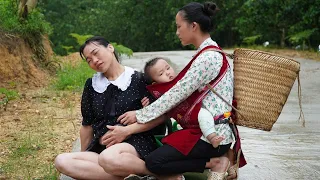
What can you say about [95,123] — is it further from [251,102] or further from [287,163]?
[287,163]

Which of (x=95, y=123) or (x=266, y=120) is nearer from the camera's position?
(x=266, y=120)

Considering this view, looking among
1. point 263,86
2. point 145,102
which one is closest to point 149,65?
point 145,102

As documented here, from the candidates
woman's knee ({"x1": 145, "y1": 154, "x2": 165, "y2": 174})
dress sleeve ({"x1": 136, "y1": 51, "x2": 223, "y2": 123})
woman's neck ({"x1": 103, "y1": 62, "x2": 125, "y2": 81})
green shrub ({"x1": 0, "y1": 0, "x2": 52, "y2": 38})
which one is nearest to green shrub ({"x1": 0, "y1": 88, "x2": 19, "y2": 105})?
green shrub ({"x1": 0, "y1": 0, "x2": 52, "y2": 38})

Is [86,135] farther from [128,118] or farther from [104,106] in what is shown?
[128,118]

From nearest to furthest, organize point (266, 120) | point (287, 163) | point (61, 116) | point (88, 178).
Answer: point (266, 120), point (88, 178), point (287, 163), point (61, 116)

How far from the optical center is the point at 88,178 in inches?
154

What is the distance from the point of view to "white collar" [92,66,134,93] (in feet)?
12.9

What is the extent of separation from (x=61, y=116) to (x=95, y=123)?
2.69 meters

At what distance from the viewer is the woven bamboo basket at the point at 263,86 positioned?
11.9ft

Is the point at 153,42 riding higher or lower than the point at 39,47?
lower

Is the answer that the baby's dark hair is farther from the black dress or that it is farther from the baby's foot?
the baby's foot

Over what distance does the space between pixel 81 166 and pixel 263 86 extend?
1.42 meters

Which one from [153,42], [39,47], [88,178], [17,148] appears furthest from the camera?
[153,42]

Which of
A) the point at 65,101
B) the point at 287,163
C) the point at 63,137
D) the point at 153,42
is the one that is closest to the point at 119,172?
the point at 287,163
